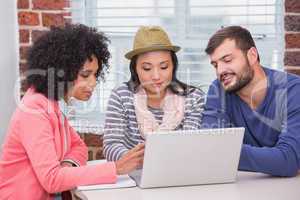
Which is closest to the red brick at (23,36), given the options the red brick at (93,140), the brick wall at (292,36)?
the red brick at (93,140)

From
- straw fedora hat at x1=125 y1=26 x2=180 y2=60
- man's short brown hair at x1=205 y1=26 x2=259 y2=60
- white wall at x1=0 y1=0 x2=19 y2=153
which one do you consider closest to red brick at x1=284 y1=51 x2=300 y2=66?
man's short brown hair at x1=205 y1=26 x2=259 y2=60

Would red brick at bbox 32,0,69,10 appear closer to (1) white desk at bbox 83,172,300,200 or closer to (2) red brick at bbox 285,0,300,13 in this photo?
(2) red brick at bbox 285,0,300,13

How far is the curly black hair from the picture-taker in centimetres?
174

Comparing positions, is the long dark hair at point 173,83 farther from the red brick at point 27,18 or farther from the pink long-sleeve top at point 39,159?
the red brick at point 27,18

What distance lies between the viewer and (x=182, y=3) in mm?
2461

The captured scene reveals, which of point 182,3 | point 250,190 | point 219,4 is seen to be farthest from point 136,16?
point 250,190

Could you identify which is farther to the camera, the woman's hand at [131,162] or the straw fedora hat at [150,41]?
the straw fedora hat at [150,41]

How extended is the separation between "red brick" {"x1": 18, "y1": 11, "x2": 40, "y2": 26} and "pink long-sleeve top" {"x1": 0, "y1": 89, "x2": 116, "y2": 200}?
699 mm

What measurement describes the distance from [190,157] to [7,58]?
1198 mm

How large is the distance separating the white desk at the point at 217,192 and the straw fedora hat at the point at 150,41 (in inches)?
25.4

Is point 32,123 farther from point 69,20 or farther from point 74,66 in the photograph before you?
point 69,20

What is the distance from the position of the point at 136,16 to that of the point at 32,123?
1040mm

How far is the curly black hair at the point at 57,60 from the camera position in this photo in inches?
68.6

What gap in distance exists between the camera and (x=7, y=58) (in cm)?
234
